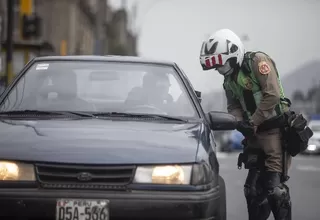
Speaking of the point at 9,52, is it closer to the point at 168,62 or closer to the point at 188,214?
the point at 168,62

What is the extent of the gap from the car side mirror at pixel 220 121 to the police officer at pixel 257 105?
626mm

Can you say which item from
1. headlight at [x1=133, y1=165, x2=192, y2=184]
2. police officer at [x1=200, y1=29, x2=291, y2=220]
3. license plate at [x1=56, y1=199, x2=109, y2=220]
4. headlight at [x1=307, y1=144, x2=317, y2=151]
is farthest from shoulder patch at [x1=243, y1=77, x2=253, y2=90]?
headlight at [x1=307, y1=144, x2=317, y2=151]

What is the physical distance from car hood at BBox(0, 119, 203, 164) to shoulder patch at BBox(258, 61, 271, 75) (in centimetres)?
136

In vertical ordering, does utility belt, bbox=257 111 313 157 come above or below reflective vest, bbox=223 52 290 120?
below

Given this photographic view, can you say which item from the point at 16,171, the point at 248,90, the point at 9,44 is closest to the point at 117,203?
the point at 16,171

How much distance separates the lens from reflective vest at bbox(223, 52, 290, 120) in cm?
737

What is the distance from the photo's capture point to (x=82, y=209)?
17.1ft

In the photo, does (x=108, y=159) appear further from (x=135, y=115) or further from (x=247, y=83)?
(x=247, y=83)

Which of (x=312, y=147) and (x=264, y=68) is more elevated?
(x=264, y=68)

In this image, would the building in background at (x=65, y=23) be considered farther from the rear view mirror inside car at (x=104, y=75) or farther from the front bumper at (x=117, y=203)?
the front bumper at (x=117, y=203)

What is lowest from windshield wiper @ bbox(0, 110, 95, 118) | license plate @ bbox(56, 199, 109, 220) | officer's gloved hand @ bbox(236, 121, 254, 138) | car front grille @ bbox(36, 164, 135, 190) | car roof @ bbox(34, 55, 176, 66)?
license plate @ bbox(56, 199, 109, 220)

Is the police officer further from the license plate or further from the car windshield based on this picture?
the license plate

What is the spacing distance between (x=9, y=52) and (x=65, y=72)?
14232mm

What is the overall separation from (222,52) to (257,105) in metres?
0.53
